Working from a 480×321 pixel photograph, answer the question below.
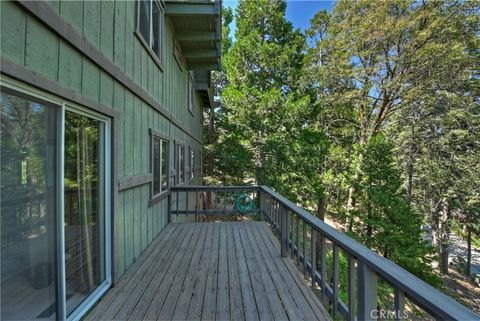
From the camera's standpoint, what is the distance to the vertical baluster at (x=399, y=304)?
120 cm

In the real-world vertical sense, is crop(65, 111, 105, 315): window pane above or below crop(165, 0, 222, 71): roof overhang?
below

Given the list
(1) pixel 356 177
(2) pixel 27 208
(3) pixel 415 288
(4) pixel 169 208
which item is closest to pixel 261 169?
(1) pixel 356 177

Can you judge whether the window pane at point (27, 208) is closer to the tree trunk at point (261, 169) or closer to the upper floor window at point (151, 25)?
the upper floor window at point (151, 25)

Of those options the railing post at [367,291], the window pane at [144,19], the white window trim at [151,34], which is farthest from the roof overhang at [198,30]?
the railing post at [367,291]

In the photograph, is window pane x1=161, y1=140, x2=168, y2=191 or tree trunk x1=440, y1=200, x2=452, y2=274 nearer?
window pane x1=161, y1=140, x2=168, y2=191

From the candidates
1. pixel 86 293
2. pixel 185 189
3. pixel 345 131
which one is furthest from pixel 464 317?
pixel 345 131

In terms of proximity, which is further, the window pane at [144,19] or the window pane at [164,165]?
the window pane at [164,165]

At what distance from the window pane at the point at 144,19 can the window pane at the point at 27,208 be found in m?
2.52

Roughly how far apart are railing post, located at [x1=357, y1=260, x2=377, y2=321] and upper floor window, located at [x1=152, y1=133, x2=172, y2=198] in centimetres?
359

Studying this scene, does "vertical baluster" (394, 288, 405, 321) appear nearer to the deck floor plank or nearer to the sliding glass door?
the deck floor plank

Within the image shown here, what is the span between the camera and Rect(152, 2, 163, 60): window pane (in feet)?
14.6

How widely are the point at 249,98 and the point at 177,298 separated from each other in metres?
9.49

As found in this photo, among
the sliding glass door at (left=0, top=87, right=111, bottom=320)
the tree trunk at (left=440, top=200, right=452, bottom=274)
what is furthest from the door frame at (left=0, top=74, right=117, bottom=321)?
the tree trunk at (left=440, top=200, right=452, bottom=274)

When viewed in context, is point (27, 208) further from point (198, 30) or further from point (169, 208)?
point (198, 30)
